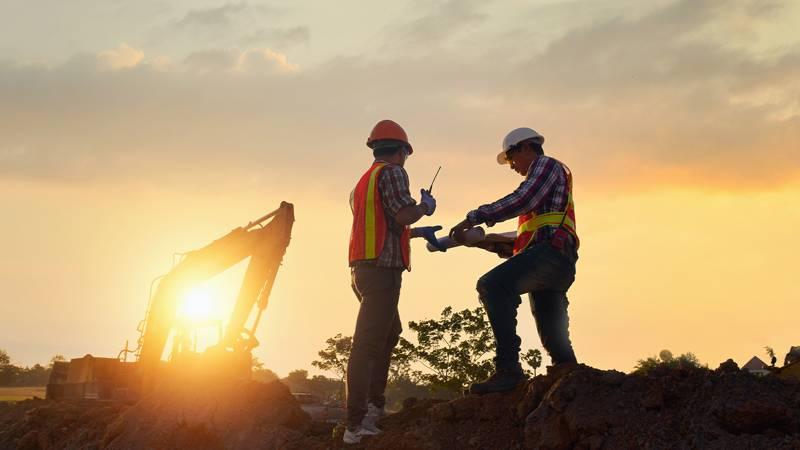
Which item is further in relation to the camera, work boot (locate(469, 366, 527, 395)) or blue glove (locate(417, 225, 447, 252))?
blue glove (locate(417, 225, 447, 252))

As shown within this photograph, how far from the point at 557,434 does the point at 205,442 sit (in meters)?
4.39

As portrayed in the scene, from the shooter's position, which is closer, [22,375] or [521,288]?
[521,288]

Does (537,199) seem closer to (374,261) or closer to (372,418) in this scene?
(374,261)

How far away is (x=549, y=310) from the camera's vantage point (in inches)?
288

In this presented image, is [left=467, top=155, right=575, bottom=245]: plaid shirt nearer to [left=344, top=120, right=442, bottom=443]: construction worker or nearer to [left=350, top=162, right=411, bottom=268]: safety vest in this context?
[left=344, top=120, right=442, bottom=443]: construction worker

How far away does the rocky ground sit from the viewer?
5457 millimetres

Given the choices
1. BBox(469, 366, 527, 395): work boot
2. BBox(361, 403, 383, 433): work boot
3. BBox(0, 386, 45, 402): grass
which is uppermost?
BBox(0, 386, 45, 402): grass

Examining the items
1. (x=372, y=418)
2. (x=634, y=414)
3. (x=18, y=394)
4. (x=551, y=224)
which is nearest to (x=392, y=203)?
(x=551, y=224)

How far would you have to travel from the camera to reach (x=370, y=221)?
757cm

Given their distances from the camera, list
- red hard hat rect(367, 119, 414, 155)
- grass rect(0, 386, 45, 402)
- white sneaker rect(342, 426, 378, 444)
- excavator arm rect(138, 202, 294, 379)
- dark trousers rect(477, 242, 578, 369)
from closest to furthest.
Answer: dark trousers rect(477, 242, 578, 369) < white sneaker rect(342, 426, 378, 444) < red hard hat rect(367, 119, 414, 155) < excavator arm rect(138, 202, 294, 379) < grass rect(0, 386, 45, 402)

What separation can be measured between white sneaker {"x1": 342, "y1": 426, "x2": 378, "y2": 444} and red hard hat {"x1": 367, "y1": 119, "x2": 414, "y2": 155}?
2556 mm

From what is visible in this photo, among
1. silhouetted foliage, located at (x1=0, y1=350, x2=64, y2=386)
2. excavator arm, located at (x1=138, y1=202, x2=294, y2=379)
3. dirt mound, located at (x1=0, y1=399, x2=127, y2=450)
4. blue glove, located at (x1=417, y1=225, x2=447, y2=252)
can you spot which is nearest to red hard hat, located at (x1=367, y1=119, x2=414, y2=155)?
blue glove, located at (x1=417, y1=225, x2=447, y2=252)

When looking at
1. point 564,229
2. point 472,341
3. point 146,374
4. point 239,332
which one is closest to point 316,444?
point 564,229

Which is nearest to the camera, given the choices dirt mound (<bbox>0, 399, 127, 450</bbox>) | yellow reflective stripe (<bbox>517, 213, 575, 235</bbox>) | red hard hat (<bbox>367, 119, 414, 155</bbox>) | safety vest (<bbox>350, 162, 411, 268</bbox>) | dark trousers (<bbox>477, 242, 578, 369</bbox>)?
dark trousers (<bbox>477, 242, 578, 369</bbox>)
